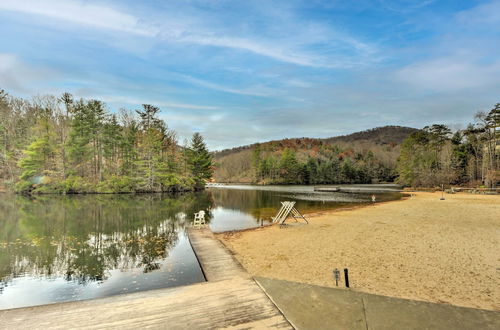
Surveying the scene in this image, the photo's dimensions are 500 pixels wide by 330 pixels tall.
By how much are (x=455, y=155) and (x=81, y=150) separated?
6730 cm

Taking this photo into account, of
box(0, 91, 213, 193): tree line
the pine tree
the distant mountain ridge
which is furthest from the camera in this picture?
the distant mountain ridge

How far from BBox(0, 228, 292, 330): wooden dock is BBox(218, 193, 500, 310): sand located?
1810 mm

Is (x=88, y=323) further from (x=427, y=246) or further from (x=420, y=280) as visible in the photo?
(x=427, y=246)

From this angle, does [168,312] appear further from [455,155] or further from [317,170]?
[317,170]

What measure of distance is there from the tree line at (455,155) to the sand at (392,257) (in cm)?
3829

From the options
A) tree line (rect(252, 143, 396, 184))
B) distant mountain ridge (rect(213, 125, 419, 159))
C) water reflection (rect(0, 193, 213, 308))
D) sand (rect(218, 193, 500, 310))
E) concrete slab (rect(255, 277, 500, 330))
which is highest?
distant mountain ridge (rect(213, 125, 419, 159))

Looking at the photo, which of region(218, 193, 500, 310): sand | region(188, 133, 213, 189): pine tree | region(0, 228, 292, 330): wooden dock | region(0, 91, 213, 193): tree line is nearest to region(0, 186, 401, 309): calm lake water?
region(0, 228, 292, 330): wooden dock

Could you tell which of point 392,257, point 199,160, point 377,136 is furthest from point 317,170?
point 377,136

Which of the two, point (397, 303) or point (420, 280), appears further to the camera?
point (420, 280)

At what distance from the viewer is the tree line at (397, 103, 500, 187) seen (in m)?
41.8

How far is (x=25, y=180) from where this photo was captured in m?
38.7

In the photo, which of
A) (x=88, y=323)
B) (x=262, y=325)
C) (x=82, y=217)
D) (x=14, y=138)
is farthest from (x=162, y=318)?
(x=14, y=138)

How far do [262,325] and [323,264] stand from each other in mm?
4112

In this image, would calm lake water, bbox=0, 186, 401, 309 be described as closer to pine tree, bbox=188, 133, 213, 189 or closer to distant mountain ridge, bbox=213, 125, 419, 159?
pine tree, bbox=188, 133, 213, 189
